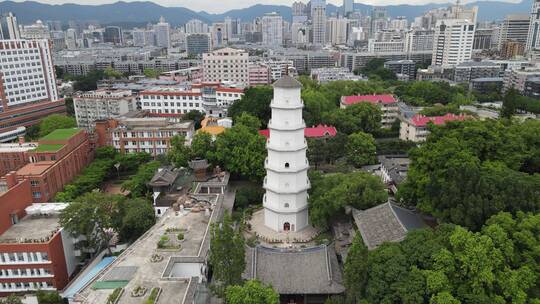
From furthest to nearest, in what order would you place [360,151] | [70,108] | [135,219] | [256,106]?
1. [70,108]
2. [256,106]
3. [360,151]
4. [135,219]

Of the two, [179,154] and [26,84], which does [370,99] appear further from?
[26,84]

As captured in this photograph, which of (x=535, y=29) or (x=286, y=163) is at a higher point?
(x=535, y=29)

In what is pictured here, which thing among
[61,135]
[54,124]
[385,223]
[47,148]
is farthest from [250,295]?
[54,124]

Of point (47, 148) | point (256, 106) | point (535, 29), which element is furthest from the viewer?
point (535, 29)

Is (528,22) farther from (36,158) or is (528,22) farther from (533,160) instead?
(36,158)

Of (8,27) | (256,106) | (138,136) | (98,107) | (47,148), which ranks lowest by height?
(138,136)

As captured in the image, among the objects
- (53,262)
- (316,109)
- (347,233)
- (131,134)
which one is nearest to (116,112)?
(131,134)

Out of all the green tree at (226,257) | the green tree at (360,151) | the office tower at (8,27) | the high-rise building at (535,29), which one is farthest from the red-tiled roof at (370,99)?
the office tower at (8,27)

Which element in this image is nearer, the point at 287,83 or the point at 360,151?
the point at 287,83
